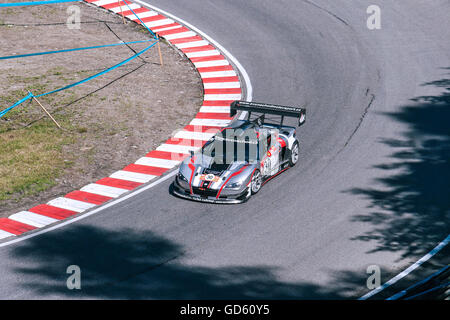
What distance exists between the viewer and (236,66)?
2339cm

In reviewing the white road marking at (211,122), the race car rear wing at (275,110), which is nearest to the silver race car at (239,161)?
the race car rear wing at (275,110)

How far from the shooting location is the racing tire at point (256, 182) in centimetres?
1528

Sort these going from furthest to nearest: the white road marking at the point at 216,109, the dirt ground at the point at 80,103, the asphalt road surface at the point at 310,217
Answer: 1. the white road marking at the point at 216,109
2. the dirt ground at the point at 80,103
3. the asphalt road surface at the point at 310,217

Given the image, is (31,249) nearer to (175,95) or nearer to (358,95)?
(175,95)

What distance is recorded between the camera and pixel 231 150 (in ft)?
52.3

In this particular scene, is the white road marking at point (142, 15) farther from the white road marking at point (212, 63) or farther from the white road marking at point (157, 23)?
the white road marking at point (212, 63)

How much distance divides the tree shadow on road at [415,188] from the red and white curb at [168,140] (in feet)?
18.0

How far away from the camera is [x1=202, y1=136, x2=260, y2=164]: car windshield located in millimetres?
15695

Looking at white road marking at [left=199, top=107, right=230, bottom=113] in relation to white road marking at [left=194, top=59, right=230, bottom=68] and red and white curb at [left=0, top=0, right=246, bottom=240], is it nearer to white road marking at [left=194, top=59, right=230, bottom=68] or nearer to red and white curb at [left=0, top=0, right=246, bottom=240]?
red and white curb at [left=0, top=0, right=246, bottom=240]

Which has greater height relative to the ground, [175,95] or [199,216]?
[175,95]

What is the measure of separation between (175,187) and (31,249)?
3.88 metres
